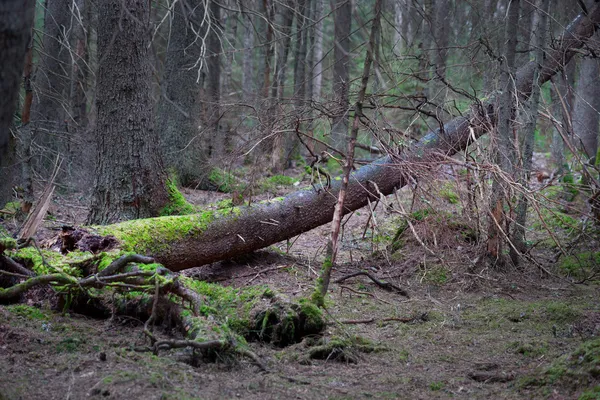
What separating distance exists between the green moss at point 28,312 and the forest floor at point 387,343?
1cm

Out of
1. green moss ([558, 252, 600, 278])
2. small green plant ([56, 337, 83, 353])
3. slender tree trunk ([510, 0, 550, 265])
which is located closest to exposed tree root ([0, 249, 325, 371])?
small green plant ([56, 337, 83, 353])

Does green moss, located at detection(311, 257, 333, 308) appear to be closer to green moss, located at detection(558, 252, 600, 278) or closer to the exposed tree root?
the exposed tree root

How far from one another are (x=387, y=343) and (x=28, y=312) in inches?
118

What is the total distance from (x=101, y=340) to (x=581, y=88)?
38.7ft

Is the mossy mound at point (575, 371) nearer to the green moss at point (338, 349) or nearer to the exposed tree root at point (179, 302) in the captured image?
the green moss at point (338, 349)

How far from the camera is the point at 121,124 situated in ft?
23.2

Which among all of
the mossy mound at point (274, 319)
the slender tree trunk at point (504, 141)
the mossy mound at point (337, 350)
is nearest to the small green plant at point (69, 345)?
the mossy mound at point (274, 319)

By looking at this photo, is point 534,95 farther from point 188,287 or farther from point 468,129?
point 188,287

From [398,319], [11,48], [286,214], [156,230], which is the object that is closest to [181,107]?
[286,214]

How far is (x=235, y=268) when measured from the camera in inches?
283

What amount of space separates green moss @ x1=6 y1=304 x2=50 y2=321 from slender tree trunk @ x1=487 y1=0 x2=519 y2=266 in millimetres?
4899

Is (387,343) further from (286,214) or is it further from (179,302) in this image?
(286,214)

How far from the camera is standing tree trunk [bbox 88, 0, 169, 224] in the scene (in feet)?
23.2

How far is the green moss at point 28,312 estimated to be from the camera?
4.56m
